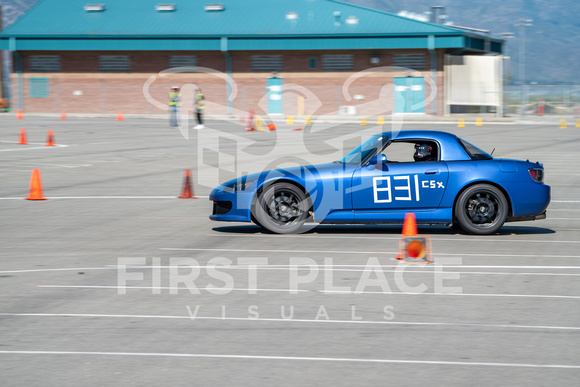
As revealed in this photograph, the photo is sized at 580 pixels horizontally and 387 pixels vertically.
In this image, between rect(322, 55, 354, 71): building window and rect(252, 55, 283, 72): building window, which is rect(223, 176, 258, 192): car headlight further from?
rect(252, 55, 283, 72): building window

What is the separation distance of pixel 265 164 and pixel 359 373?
17.8m

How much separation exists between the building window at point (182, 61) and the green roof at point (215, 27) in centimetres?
161

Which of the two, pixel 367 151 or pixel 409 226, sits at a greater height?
pixel 367 151

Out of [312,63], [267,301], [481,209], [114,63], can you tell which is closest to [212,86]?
[312,63]

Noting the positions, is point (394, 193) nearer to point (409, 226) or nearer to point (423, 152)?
point (423, 152)

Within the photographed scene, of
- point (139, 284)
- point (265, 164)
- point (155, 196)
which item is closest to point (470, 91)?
point (265, 164)

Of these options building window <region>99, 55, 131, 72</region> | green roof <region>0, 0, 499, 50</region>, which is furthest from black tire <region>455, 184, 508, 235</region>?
building window <region>99, 55, 131, 72</region>

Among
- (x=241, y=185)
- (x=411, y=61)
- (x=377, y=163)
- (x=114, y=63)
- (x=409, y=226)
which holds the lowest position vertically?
(x=409, y=226)

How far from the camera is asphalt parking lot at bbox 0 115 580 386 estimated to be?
5879 millimetres

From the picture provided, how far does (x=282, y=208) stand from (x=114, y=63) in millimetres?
48718

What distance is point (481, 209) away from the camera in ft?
38.9

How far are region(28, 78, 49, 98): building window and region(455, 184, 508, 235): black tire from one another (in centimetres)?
5129

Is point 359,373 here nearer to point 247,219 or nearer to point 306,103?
point 247,219

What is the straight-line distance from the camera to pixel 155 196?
16.7m
